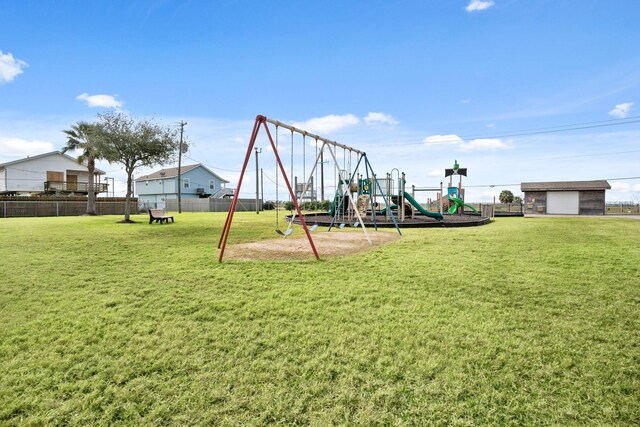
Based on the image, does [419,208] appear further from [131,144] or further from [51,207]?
[51,207]

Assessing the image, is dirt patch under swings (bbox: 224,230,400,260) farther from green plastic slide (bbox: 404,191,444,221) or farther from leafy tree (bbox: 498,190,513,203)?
leafy tree (bbox: 498,190,513,203)

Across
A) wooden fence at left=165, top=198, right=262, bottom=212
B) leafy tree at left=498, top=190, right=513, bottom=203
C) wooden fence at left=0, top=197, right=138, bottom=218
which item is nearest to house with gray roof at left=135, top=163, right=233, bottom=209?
wooden fence at left=165, top=198, right=262, bottom=212

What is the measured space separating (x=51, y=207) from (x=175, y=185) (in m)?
16.3

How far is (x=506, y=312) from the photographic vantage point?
3658 millimetres

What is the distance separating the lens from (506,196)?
43.2 meters

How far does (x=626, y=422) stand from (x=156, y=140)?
68.9 feet

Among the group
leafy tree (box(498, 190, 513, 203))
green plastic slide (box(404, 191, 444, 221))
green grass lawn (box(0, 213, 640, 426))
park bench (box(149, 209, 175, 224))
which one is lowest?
green grass lawn (box(0, 213, 640, 426))

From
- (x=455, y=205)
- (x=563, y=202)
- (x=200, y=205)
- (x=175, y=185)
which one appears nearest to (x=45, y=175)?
(x=175, y=185)

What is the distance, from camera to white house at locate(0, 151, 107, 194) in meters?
32.5

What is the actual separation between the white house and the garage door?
4376 cm

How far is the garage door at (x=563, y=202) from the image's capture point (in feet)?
102

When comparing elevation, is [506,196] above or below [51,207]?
above

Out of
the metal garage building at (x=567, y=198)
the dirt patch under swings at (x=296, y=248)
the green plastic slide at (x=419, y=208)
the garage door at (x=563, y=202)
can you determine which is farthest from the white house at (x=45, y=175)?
the garage door at (x=563, y=202)

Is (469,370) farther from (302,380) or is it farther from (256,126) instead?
(256,126)
